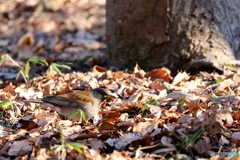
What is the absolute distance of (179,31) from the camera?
711cm

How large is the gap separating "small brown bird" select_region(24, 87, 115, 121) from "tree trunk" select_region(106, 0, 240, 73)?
206cm

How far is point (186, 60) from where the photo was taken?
23.5ft

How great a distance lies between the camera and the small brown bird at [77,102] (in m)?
5.23

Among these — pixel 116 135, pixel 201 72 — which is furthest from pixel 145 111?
pixel 201 72

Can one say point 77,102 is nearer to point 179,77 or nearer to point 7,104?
point 7,104

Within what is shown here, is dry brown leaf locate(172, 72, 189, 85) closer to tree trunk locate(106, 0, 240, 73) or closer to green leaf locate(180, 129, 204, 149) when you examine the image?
tree trunk locate(106, 0, 240, 73)

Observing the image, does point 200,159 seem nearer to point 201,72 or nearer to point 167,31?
point 201,72

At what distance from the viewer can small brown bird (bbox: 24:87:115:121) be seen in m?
5.23

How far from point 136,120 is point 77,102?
1056mm

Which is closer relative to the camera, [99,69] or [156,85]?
[156,85]

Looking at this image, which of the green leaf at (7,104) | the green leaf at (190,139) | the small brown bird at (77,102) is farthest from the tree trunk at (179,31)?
the green leaf at (190,139)

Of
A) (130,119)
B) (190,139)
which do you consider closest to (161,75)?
(130,119)

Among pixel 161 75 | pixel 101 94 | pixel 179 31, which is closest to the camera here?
pixel 101 94

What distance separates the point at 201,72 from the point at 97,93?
213 cm
